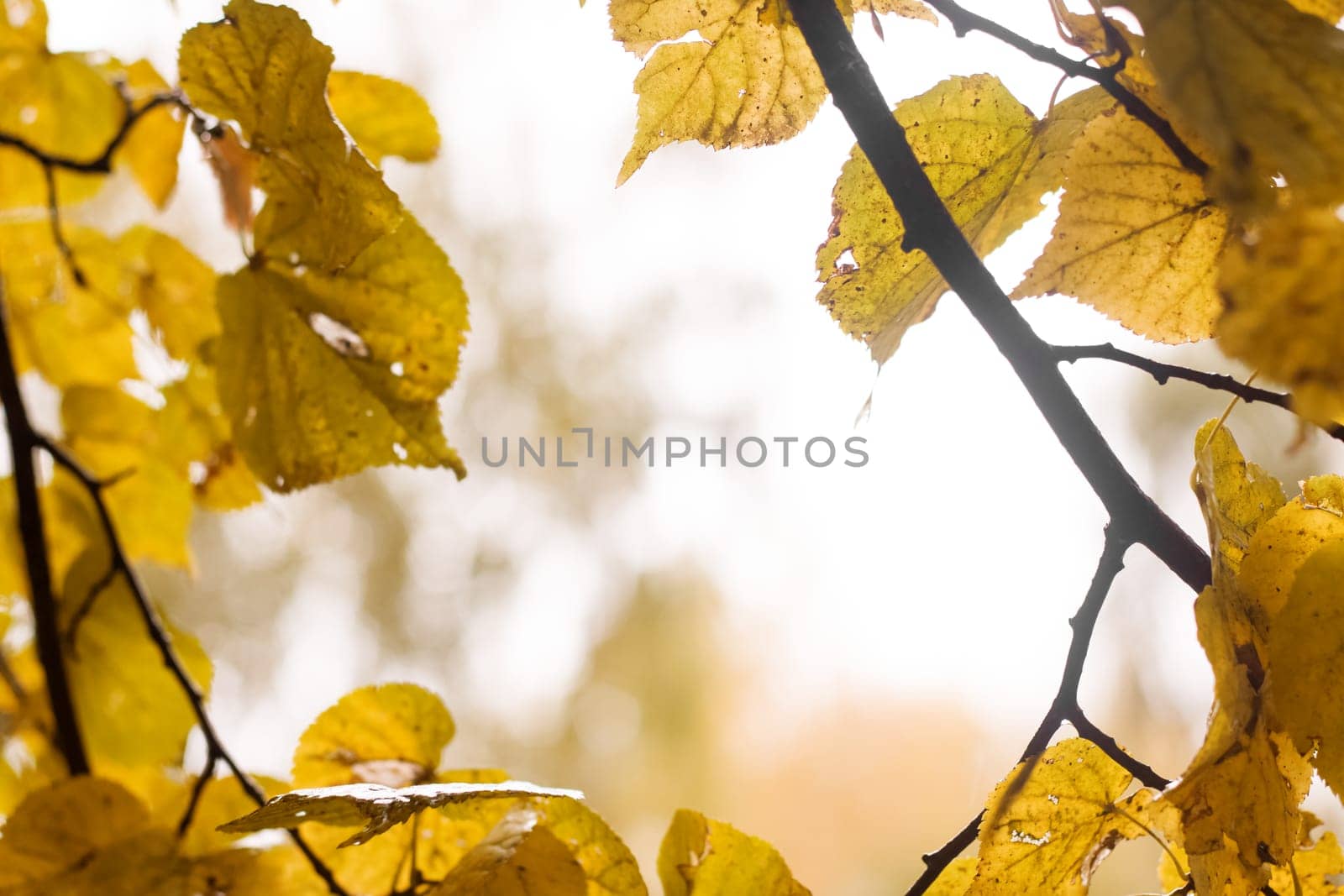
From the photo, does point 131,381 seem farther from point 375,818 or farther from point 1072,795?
point 1072,795

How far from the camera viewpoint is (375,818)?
235 mm

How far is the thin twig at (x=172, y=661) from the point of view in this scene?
0.35 metres

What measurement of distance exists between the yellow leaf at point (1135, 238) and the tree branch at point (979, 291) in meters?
0.07

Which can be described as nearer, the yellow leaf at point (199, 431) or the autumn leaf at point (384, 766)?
the autumn leaf at point (384, 766)

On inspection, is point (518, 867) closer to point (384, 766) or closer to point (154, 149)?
point (384, 766)

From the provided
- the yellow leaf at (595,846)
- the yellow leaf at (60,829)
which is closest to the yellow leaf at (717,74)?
the yellow leaf at (595,846)

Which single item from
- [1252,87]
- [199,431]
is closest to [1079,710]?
[1252,87]

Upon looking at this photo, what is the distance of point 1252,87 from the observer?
0.14m

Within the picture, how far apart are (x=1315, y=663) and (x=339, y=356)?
360 mm

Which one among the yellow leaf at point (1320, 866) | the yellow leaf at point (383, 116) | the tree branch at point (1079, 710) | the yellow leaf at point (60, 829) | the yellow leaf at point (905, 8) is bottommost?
the yellow leaf at point (60, 829)

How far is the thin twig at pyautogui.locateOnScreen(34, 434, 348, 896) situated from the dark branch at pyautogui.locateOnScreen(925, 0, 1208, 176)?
0.36 meters

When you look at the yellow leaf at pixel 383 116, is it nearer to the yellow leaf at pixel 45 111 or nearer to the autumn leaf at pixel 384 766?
the yellow leaf at pixel 45 111

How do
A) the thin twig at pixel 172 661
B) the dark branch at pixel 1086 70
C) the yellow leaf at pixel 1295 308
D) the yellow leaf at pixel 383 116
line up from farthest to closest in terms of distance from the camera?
1. the yellow leaf at pixel 383 116
2. the thin twig at pixel 172 661
3. the dark branch at pixel 1086 70
4. the yellow leaf at pixel 1295 308

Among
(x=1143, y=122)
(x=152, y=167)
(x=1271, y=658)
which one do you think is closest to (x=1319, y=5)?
(x=1143, y=122)
